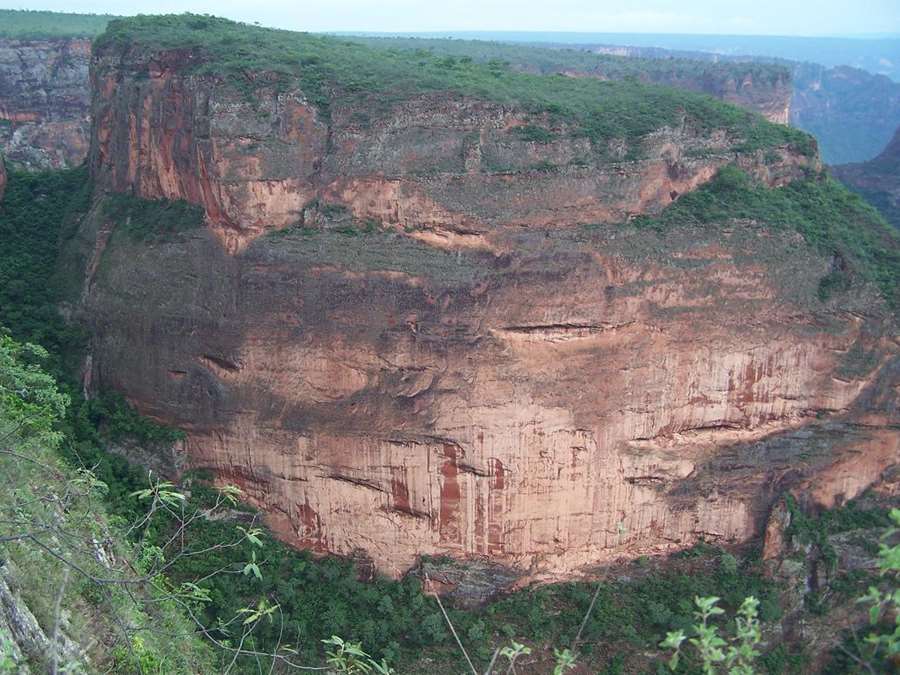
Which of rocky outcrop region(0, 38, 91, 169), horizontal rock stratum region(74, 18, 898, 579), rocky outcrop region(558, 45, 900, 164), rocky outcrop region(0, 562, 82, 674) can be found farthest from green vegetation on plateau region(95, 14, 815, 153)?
rocky outcrop region(558, 45, 900, 164)

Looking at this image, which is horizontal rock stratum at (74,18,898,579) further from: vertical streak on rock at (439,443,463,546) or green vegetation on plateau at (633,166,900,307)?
green vegetation on plateau at (633,166,900,307)

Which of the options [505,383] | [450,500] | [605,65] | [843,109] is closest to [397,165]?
[505,383]

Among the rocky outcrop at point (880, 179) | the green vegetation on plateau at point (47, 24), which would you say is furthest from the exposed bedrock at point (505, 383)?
the green vegetation on plateau at point (47, 24)

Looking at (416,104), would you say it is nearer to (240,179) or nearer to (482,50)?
(240,179)

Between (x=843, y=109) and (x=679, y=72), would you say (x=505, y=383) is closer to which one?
(x=679, y=72)

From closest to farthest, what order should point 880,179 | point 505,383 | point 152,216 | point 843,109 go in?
point 505,383 → point 152,216 → point 880,179 → point 843,109
